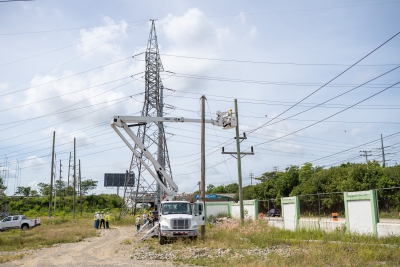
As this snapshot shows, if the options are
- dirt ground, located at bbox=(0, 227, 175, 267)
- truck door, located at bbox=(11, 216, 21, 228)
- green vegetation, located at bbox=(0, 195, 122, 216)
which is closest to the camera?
dirt ground, located at bbox=(0, 227, 175, 267)

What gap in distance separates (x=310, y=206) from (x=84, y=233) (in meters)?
17.3

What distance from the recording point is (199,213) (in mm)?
24047

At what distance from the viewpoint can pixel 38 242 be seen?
2484 cm

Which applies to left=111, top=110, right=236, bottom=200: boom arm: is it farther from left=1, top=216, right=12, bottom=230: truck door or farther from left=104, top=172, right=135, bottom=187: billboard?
left=104, top=172, right=135, bottom=187: billboard

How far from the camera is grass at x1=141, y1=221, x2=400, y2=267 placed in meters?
13.6

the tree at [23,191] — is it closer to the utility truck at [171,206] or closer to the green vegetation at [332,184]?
the green vegetation at [332,184]

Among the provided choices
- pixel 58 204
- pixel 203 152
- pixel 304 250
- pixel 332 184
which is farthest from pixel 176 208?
pixel 58 204

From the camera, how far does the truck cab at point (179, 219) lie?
22523 mm

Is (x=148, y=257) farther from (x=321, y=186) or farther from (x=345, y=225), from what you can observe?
(x=321, y=186)

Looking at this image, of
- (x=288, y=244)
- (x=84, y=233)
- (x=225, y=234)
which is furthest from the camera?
(x=84, y=233)

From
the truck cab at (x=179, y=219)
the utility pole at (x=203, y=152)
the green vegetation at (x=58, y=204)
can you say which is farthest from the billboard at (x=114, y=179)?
the truck cab at (x=179, y=219)

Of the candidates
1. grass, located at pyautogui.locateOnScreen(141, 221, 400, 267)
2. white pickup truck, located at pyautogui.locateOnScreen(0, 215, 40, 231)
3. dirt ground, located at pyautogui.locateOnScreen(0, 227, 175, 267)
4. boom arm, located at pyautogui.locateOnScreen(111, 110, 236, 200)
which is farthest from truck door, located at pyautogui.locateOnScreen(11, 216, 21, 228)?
grass, located at pyautogui.locateOnScreen(141, 221, 400, 267)

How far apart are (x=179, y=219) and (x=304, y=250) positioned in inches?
333

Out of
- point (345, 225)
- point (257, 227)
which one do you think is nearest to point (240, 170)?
point (257, 227)
